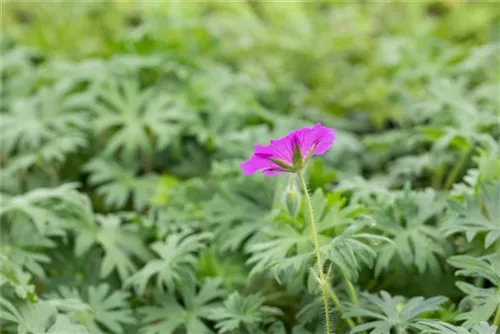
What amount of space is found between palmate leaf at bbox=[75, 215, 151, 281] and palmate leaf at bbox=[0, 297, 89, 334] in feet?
0.89

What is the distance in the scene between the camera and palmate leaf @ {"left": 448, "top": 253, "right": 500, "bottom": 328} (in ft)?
4.10

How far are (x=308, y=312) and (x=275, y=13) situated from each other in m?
2.21

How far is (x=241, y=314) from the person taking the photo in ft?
4.62

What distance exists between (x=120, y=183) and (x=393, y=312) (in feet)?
3.44

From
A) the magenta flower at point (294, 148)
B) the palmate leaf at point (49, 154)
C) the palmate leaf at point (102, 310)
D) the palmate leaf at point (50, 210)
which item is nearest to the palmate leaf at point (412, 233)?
the magenta flower at point (294, 148)

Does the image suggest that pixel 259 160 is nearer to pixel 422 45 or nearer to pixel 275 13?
pixel 422 45

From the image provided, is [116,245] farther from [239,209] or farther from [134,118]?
[134,118]

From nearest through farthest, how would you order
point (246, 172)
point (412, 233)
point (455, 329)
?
point (455, 329) → point (246, 172) → point (412, 233)

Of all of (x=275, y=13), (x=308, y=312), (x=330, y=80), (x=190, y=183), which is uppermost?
(x=275, y=13)

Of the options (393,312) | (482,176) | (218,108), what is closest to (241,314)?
(393,312)

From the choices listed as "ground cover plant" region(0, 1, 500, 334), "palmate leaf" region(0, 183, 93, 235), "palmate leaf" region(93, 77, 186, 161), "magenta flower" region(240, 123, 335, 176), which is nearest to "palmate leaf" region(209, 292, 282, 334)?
"ground cover plant" region(0, 1, 500, 334)

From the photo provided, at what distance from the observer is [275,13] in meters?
3.38

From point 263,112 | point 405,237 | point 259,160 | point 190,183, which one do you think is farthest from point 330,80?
point 259,160

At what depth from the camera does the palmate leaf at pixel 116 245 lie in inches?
66.5
